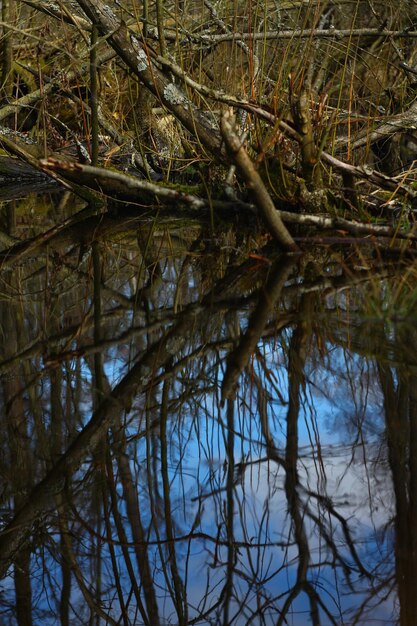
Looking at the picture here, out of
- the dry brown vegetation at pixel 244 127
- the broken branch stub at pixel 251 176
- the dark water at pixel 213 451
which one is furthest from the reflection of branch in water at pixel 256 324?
the dry brown vegetation at pixel 244 127

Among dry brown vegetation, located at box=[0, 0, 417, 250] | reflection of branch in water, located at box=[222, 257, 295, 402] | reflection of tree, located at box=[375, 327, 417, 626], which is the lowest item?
reflection of tree, located at box=[375, 327, 417, 626]

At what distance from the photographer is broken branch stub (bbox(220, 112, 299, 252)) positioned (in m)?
4.26

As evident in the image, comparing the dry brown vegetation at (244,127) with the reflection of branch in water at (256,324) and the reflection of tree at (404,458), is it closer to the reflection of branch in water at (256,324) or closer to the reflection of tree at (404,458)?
the reflection of branch in water at (256,324)

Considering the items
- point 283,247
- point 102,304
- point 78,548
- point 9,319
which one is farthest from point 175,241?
point 78,548

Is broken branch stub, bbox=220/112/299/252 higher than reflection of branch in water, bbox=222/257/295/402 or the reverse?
higher

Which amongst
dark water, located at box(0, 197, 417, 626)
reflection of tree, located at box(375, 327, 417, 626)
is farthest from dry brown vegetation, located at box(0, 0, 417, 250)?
reflection of tree, located at box(375, 327, 417, 626)

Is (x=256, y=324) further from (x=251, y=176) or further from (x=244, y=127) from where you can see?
(x=244, y=127)

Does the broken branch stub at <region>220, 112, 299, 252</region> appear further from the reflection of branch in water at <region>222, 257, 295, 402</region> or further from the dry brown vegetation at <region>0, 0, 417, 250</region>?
the reflection of branch in water at <region>222, 257, 295, 402</region>

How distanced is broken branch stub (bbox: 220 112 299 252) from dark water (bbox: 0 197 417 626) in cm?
37

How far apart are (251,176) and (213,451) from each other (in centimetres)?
229

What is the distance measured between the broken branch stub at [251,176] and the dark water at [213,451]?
0.37 m

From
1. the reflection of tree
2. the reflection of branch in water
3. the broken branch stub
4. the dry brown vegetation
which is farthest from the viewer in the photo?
the dry brown vegetation

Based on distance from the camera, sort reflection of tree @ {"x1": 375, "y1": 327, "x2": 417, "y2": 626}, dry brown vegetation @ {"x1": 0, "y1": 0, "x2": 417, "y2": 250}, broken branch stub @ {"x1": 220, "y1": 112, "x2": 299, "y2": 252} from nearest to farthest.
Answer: reflection of tree @ {"x1": 375, "y1": 327, "x2": 417, "y2": 626} < broken branch stub @ {"x1": 220, "y1": 112, "x2": 299, "y2": 252} < dry brown vegetation @ {"x1": 0, "y1": 0, "x2": 417, "y2": 250}

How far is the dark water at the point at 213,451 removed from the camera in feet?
5.83
